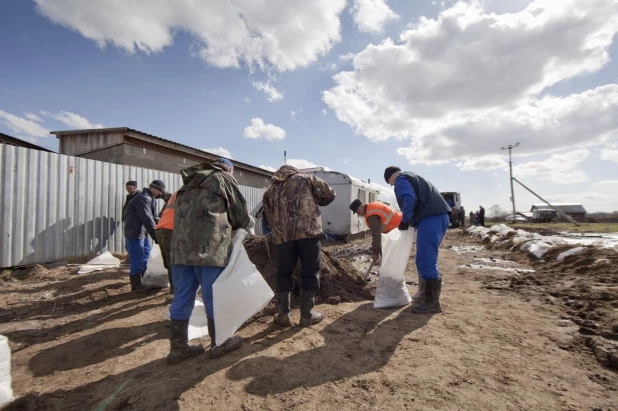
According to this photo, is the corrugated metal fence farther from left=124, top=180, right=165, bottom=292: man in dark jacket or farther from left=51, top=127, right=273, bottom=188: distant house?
left=51, top=127, right=273, bottom=188: distant house

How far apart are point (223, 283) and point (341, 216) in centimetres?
887

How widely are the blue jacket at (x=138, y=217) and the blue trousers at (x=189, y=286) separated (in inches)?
86.0

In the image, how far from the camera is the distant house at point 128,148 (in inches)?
481

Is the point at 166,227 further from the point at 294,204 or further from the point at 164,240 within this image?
the point at 294,204

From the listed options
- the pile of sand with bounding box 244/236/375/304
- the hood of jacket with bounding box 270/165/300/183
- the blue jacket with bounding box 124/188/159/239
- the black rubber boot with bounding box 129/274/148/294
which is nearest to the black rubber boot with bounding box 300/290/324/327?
the pile of sand with bounding box 244/236/375/304

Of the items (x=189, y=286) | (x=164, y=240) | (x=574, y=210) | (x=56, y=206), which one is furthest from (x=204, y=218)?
(x=574, y=210)

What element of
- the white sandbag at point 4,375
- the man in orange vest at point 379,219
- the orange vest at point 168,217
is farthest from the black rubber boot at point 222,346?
the man in orange vest at point 379,219

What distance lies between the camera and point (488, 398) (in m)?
1.63

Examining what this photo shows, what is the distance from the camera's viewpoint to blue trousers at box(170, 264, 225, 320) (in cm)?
221

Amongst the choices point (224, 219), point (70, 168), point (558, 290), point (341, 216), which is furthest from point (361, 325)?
point (341, 216)

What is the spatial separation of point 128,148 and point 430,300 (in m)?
13.1

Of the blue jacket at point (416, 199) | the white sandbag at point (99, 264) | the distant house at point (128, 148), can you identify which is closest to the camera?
the blue jacket at point (416, 199)

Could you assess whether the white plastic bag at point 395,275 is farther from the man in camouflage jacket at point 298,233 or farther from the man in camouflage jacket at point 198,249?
the man in camouflage jacket at point 198,249

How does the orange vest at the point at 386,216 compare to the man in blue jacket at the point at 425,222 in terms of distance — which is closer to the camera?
the man in blue jacket at the point at 425,222
